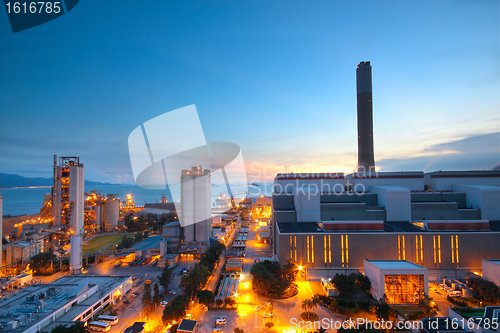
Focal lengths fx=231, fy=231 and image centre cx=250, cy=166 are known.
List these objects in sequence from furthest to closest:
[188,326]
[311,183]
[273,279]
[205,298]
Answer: [311,183] → [273,279] → [205,298] → [188,326]

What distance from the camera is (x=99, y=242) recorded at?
32.9m

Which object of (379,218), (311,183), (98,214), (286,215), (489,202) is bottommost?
(98,214)

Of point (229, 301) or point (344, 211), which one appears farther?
point (344, 211)

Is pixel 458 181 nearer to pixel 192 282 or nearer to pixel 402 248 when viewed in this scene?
pixel 402 248

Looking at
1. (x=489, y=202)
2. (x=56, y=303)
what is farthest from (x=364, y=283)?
(x=56, y=303)

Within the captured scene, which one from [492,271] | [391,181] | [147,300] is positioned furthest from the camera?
[391,181]

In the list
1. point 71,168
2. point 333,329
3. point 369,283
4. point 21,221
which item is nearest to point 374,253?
point 369,283

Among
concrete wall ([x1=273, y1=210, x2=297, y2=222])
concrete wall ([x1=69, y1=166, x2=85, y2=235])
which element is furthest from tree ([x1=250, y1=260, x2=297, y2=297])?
concrete wall ([x1=69, y1=166, x2=85, y2=235])

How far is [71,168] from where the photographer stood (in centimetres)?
3300

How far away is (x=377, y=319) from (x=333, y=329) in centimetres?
300

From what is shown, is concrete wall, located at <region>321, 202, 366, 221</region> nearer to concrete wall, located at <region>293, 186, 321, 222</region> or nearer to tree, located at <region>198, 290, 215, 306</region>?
concrete wall, located at <region>293, 186, 321, 222</region>

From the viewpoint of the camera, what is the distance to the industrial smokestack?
115 ft

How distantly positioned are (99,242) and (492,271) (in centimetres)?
4383

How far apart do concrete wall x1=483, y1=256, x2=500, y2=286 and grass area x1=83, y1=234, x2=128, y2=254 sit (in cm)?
4003
